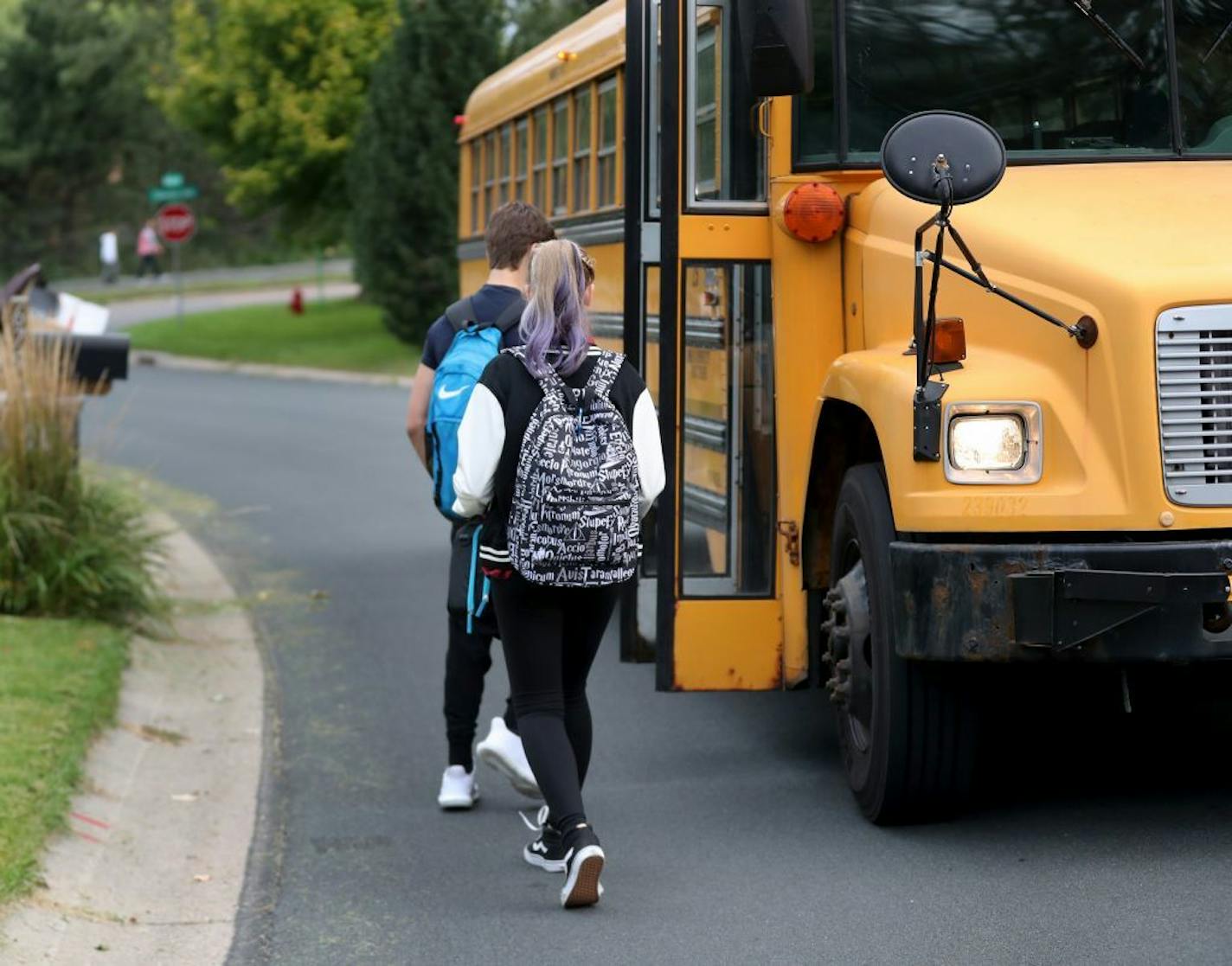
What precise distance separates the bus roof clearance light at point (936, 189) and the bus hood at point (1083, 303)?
0.26 feet

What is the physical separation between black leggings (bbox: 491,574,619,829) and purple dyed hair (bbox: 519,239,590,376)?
22.3 inches

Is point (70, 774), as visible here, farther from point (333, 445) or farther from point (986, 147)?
point (333, 445)

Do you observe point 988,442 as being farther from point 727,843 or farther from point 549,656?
point 727,843

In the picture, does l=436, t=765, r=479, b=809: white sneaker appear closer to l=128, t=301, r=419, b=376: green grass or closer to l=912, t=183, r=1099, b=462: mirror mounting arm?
l=912, t=183, r=1099, b=462: mirror mounting arm

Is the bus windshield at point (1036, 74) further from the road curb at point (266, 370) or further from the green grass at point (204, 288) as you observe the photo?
the green grass at point (204, 288)

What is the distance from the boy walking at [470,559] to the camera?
6.50 meters

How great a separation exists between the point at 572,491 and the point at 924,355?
3.07 feet

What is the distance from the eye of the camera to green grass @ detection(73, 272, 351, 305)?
176 feet

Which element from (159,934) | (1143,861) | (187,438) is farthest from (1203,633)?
(187,438)

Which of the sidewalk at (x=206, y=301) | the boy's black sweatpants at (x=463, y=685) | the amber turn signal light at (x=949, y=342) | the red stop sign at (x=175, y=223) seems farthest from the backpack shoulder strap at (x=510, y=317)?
the sidewalk at (x=206, y=301)

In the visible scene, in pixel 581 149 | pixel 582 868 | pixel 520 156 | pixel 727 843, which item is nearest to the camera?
pixel 582 868

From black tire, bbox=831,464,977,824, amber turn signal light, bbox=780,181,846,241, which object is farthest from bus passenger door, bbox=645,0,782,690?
black tire, bbox=831,464,977,824

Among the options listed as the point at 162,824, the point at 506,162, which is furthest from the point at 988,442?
the point at 506,162

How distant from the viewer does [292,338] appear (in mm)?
37875
